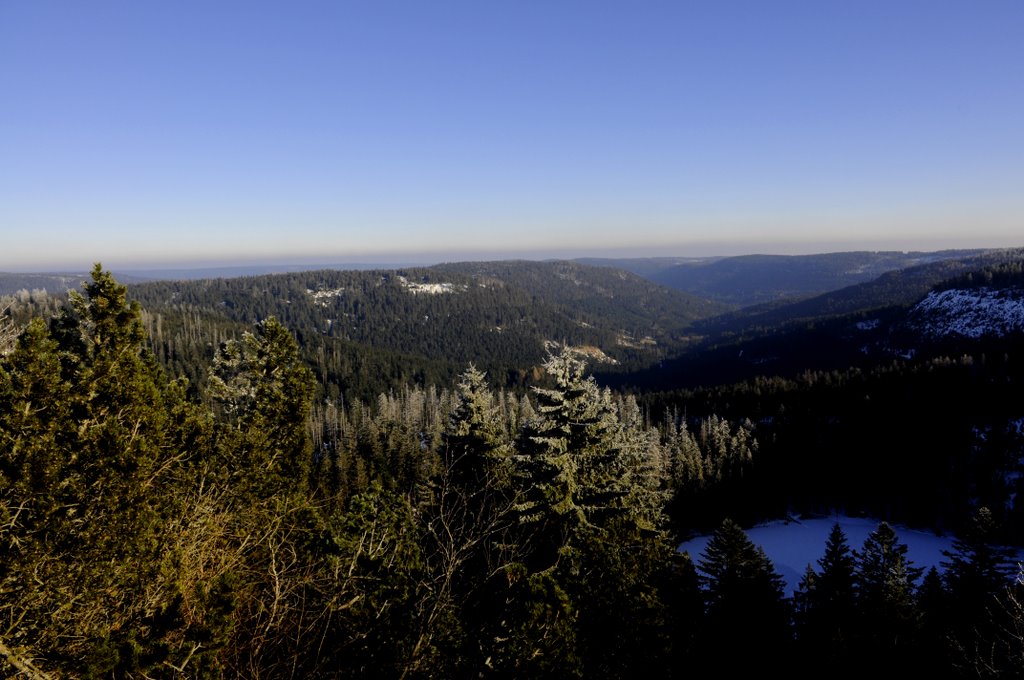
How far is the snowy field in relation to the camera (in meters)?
59.1

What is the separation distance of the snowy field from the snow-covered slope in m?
134

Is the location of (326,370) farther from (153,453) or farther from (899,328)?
(899,328)

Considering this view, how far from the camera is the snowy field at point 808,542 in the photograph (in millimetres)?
59125

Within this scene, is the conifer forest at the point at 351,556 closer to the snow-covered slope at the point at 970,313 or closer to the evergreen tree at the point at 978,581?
the evergreen tree at the point at 978,581

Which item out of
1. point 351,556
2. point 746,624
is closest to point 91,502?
point 351,556

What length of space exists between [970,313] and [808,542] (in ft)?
562

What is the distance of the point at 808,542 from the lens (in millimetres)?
66625

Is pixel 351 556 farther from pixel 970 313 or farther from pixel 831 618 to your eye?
pixel 970 313

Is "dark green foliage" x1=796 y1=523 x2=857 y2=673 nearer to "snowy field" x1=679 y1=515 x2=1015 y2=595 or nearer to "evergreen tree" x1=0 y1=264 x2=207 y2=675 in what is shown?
"evergreen tree" x1=0 y1=264 x2=207 y2=675

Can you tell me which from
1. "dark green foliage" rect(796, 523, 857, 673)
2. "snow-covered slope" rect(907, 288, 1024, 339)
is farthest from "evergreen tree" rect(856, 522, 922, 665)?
"snow-covered slope" rect(907, 288, 1024, 339)

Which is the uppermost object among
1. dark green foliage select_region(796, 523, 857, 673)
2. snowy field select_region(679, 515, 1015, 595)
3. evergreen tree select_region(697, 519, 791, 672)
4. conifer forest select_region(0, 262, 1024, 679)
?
conifer forest select_region(0, 262, 1024, 679)

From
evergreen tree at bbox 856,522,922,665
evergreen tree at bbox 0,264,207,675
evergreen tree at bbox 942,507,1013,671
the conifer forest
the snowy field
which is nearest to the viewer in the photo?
evergreen tree at bbox 0,264,207,675

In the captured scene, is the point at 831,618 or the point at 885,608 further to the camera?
the point at 831,618

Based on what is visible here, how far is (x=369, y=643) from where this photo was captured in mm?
8648
